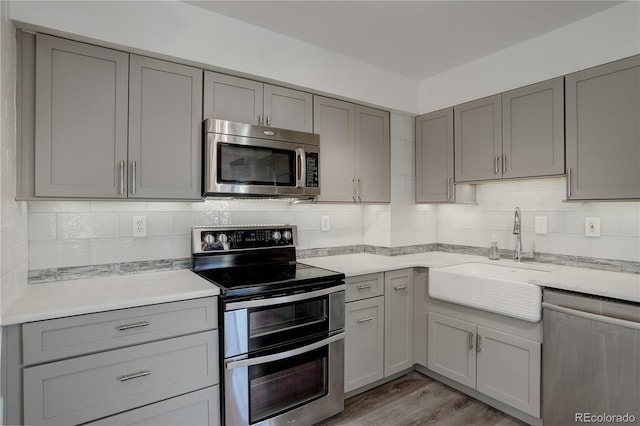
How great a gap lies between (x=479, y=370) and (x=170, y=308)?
1.95 metres

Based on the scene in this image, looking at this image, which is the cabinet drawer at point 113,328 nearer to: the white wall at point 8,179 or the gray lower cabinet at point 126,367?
the gray lower cabinet at point 126,367

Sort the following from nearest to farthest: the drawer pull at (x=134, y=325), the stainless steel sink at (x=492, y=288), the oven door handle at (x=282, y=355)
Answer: the drawer pull at (x=134, y=325), the oven door handle at (x=282, y=355), the stainless steel sink at (x=492, y=288)

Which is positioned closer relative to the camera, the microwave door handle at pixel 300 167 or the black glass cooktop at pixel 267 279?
the black glass cooktop at pixel 267 279

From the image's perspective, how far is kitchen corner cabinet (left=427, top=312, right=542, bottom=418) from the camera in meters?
2.00

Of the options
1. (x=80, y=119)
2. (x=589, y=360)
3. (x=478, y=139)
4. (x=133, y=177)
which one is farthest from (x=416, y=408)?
(x=80, y=119)

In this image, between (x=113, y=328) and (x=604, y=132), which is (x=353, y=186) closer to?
(x=604, y=132)

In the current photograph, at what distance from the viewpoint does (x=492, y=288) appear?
2.12m

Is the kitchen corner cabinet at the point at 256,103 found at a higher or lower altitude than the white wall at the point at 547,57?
lower

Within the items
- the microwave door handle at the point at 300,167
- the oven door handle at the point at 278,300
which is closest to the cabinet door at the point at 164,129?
the microwave door handle at the point at 300,167

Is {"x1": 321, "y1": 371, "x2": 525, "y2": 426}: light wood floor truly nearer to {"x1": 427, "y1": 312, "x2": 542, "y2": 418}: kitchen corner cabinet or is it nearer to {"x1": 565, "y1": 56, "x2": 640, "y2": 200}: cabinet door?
{"x1": 427, "y1": 312, "x2": 542, "y2": 418}: kitchen corner cabinet

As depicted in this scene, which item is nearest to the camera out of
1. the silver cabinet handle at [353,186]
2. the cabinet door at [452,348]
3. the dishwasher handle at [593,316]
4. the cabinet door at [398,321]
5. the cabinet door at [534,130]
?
the dishwasher handle at [593,316]

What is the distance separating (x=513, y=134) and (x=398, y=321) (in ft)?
5.18

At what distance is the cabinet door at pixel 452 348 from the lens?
2.32 meters

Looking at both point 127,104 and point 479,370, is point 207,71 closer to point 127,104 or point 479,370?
point 127,104
